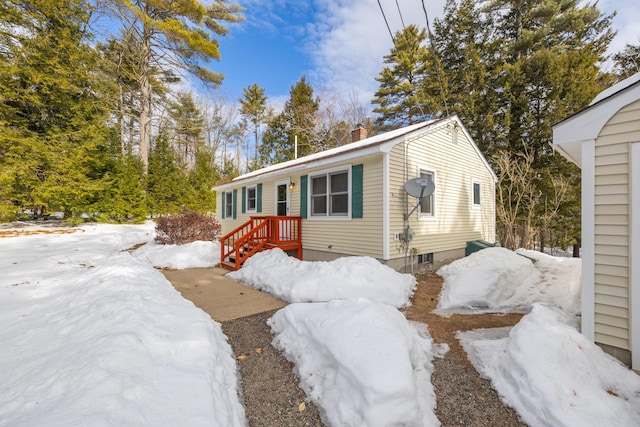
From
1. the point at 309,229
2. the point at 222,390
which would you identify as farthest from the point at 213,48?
the point at 222,390

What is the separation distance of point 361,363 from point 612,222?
331 cm

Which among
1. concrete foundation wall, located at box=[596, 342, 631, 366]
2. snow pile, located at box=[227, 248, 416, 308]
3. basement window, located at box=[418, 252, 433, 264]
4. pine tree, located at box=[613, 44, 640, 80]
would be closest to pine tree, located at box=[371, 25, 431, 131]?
pine tree, located at box=[613, 44, 640, 80]

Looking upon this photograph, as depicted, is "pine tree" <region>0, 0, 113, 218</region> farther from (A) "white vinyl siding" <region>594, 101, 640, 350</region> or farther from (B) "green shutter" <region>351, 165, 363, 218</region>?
(A) "white vinyl siding" <region>594, 101, 640, 350</region>

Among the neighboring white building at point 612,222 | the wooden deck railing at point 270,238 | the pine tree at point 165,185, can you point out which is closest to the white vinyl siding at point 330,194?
the wooden deck railing at point 270,238

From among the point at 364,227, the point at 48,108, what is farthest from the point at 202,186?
the point at 364,227

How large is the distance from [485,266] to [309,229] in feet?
15.6

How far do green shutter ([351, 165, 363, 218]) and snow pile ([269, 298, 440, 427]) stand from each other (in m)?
3.78

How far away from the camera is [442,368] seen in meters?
2.94

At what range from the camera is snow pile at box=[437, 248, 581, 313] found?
488 centimetres

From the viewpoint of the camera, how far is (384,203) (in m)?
6.49

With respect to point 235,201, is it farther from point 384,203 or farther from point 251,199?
point 384,203

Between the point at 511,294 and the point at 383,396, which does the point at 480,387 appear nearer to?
the point at 383,396

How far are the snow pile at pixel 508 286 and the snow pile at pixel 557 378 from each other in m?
1.85

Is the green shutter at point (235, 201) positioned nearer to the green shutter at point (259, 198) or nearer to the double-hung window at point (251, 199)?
the double-hung window at point (251, 199)
